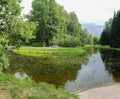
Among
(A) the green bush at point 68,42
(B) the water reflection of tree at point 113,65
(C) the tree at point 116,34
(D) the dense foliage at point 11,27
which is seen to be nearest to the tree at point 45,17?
(A) the green bush at point 68,42

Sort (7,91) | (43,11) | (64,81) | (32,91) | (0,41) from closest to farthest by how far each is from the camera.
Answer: (7,91), (32,91), (0,41), (64,81), (43,11)

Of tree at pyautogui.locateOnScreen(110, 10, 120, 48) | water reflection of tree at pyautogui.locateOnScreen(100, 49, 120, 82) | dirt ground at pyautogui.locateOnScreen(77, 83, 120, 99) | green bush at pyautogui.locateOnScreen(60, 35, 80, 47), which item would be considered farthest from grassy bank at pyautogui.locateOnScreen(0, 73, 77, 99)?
tree at pyautogui.locateOnScreen(110, 10, 120, 48)

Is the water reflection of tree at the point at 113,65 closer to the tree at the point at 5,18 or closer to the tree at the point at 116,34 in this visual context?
the tree at the point at 5,18

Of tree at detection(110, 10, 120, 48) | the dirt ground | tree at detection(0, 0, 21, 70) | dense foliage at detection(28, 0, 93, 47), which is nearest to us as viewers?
the dirt ground

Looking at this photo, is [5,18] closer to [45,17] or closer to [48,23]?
[45,17]

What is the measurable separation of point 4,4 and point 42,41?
60.2 meters

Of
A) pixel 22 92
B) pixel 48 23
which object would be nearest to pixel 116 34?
pixel 48 23

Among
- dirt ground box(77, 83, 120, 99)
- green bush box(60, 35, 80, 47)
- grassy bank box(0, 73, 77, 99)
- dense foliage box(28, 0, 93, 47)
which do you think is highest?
dense foliage box(28, 0, 93, 47)

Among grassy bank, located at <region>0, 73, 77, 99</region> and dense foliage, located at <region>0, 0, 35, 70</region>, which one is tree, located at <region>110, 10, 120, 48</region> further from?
grassy bank, located at <region>0, 73, 77, 99</region>

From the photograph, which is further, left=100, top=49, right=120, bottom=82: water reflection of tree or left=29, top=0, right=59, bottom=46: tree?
left=29, top=0, right=59, bottom=46: tree

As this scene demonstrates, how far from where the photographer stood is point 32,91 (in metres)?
16.1

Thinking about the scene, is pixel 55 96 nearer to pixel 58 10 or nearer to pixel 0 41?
pixel 0 41

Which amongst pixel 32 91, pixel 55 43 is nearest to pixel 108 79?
pixel 32 91

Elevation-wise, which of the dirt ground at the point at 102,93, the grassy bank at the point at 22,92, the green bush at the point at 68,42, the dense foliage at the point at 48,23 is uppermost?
the dense foliage at the point at 48,23
